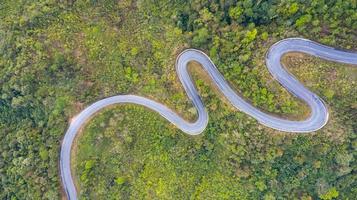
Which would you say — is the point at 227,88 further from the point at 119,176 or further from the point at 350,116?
the point at 119,176

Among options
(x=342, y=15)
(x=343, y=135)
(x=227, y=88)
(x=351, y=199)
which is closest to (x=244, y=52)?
(x=227, y=88)

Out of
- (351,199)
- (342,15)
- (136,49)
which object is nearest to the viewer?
(342,15)

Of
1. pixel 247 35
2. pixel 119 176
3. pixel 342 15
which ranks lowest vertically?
pixel 119 176

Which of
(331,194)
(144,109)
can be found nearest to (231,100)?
(144,109)

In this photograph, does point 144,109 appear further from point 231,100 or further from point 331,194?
point 331,194

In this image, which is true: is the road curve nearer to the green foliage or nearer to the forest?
the forest

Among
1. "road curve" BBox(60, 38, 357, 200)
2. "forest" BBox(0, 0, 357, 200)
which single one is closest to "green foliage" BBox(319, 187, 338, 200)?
"forest" BBox(0, 0, 357, 200)

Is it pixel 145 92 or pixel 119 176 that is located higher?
pixel 145 92
